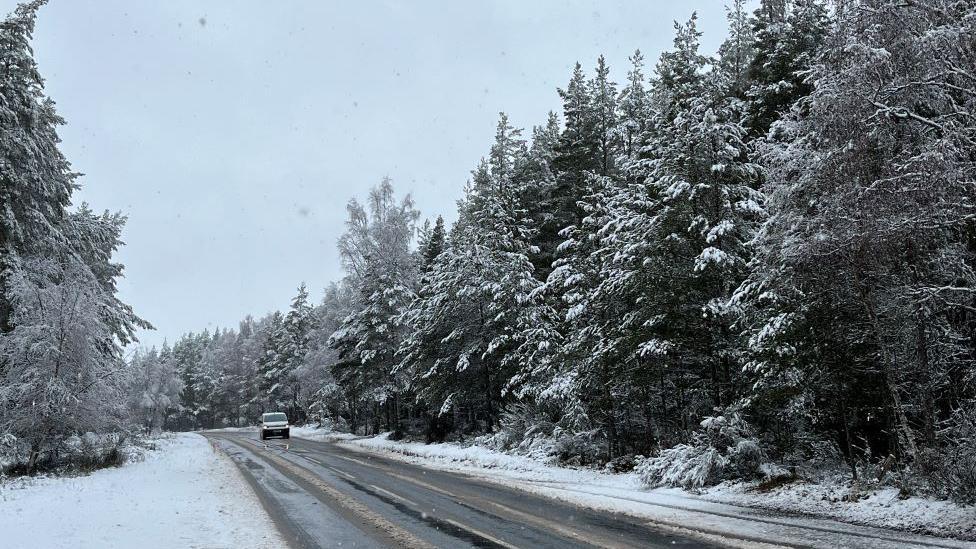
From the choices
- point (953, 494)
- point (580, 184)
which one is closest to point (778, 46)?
point (580, 184)

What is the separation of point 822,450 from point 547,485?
726 centimetres

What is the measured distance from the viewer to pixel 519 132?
3609 centimetres

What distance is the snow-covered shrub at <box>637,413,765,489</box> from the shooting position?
14.1m

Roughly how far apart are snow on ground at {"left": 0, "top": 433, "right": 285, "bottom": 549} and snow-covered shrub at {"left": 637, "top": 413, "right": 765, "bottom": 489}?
32.5 feet

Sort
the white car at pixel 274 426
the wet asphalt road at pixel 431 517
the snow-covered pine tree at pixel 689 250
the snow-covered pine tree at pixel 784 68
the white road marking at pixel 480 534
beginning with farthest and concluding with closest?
the white car at pixel 274 426 → the snow-covered pine tree at pixel 784 68 → the snow-covered pine tree at pixel 689 250 → the wet asphalt road at pixel 431 517 → the white road marking at pixel 480 534

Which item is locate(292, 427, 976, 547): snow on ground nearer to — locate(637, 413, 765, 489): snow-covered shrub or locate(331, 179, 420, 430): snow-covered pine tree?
locate(637, 413, 765, 489): snow-covered shrub

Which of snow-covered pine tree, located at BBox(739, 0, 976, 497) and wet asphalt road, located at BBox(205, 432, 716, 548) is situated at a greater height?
snow-covered pine tree, located at BBox(739, 0, 976, 497)

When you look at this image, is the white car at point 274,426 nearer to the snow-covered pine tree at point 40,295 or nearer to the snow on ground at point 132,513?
the snow-covered pine tree at point 40,295

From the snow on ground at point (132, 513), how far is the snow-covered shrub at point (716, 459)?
989 centimetres

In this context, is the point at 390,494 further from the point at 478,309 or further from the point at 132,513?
the point at 478,309

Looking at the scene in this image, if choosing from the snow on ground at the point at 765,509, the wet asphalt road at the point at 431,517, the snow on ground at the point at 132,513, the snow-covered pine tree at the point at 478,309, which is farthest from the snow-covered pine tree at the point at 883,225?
the snow-covered pine tree at the point at 478,309

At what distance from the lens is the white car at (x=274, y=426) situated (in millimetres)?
46281

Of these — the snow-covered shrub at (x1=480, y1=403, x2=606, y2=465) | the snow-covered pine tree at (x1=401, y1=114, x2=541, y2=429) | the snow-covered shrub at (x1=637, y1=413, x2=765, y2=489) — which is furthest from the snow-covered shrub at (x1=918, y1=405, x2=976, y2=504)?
the snow-covered pine tree at (x1=401, y1=114, x2=541, y2=429)

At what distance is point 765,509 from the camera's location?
11773mm
